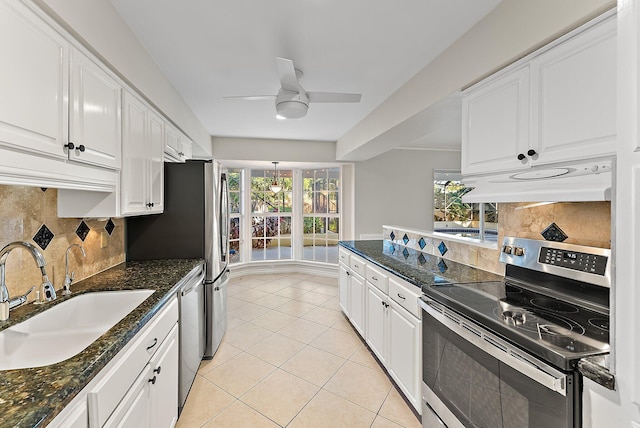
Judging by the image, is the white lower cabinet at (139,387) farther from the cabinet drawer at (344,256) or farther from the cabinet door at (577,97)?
the cabinet door at (577,97)

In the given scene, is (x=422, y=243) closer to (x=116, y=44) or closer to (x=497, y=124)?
(x=497, y=124)

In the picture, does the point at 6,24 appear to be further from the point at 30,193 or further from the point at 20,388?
the point at 20,388

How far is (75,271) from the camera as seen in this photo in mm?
1956

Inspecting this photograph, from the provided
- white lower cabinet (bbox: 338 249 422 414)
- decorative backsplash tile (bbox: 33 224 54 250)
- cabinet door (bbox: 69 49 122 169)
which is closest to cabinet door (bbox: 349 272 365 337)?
white lower cabinet (bbox: 338 249 422 414)

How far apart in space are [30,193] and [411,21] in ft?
7.75

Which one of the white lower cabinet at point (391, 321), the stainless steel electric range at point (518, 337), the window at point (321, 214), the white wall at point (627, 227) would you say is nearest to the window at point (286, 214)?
the window at point (321, 214)

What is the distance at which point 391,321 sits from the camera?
2.32m

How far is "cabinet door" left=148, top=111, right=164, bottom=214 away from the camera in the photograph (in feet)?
7.63

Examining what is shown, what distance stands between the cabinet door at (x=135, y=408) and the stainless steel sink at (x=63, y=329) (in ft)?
1.10

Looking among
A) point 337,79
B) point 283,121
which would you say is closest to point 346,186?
point 283,121

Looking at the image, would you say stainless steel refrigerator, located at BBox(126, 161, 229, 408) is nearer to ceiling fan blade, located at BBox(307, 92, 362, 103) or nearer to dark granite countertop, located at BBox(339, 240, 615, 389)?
ceiling fan blade, located at BBox(307, 92, 362, 103)

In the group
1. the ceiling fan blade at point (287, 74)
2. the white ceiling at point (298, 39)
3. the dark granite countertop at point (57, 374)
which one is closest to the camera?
the dark granite countertop at point (57, 374)

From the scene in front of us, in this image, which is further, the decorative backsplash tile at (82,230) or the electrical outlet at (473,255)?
the electrical outlet at (473,255)

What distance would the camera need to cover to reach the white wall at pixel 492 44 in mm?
1337
